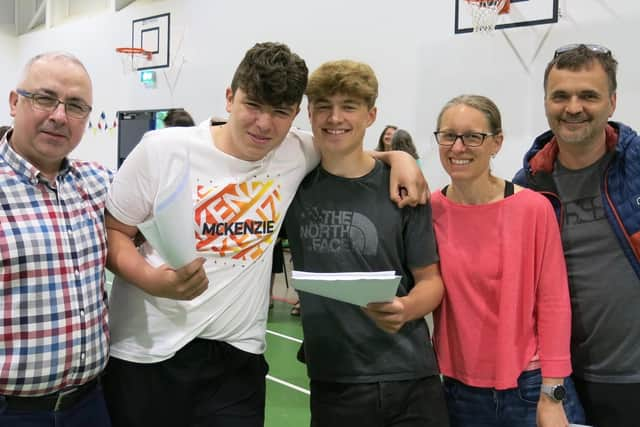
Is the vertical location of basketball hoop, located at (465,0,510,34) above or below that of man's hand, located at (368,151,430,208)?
above

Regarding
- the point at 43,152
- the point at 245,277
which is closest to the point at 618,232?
the point at 245,277

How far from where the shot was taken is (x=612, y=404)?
204cm

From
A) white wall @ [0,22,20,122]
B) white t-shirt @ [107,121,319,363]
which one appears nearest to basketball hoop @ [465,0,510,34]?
white t-shirt @ [107,121,319,363]

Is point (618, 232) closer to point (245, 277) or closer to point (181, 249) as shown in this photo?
point (245, 277)

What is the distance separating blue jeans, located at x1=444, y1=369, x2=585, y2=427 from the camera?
1.94m

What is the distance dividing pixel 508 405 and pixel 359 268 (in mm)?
681

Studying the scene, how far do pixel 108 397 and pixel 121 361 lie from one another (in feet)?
0.49

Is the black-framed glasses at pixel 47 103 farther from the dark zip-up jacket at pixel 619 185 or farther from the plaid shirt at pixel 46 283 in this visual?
the dark zip-up jacket at pixel 619 185

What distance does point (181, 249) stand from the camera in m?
1.47

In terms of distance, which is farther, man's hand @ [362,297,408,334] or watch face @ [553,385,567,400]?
watch face @ [553,385,567,400]

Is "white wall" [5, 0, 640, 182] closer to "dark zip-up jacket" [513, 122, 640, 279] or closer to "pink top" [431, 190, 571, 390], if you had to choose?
"dark zip-up jacket" [513, 122, 640, 279]

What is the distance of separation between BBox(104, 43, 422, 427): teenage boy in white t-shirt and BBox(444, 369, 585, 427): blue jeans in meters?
0.73

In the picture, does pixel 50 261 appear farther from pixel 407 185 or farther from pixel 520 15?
pixel 520 15

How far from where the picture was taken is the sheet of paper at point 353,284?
148cm
